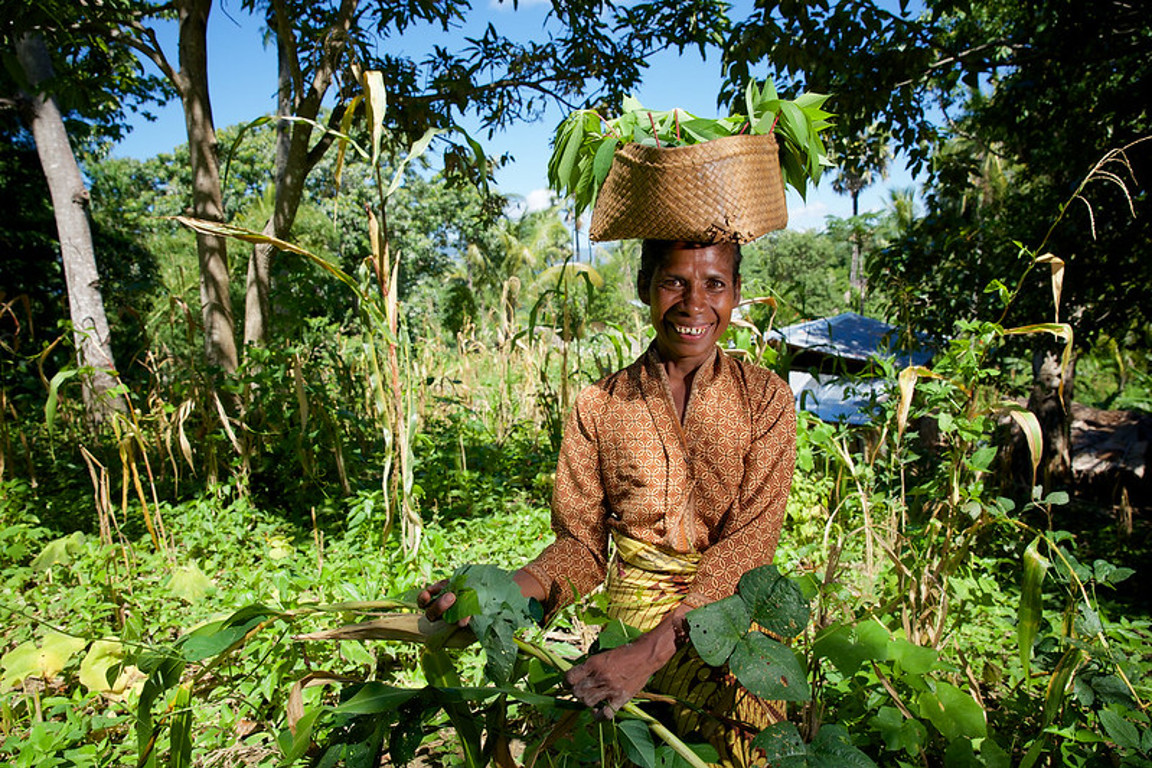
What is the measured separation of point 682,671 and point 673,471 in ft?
1.21

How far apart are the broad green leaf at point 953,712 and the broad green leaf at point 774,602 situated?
0.78 m

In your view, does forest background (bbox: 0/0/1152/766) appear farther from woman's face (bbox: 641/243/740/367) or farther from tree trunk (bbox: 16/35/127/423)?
woman's face (bbox: 641/243/740/367)

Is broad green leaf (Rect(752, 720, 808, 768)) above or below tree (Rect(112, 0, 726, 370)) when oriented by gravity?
below

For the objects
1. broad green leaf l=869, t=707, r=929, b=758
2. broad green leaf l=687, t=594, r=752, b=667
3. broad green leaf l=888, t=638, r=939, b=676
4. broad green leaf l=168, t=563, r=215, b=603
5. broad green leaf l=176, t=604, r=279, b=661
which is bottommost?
broad green leaf l=869, t=707, r=929, b=758

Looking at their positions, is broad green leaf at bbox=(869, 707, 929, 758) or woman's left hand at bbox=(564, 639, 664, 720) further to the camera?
broad green leaf at bbox=(869, 707, 929, 758)

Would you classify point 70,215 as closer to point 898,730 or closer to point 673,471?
point 673,471

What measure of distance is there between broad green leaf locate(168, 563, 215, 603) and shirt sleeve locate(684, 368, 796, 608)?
2156 millimetres

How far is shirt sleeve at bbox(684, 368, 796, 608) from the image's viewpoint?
1153 millimetres

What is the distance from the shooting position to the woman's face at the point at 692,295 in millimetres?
1207

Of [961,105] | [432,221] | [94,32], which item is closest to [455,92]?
[94,32]

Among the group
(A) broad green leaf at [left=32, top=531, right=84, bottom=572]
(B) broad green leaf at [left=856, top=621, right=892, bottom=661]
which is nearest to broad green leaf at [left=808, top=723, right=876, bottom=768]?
(B) broad green leaf at [left=856, top=621, right=892, bottom=661]

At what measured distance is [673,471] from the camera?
4.15 feet

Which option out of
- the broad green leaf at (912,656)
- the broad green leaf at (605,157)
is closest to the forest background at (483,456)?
the broad green leaf at (912,656)

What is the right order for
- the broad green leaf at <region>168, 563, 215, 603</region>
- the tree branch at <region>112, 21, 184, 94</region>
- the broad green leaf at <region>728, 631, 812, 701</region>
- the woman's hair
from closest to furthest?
the broad green leaf at <region>728, 631, 812, 701</region>, the woman's hair, the broad green leaf at <region>168, 563, 215, 603</region>, the tree branch at <region>112, 21, 184, 94</region>
